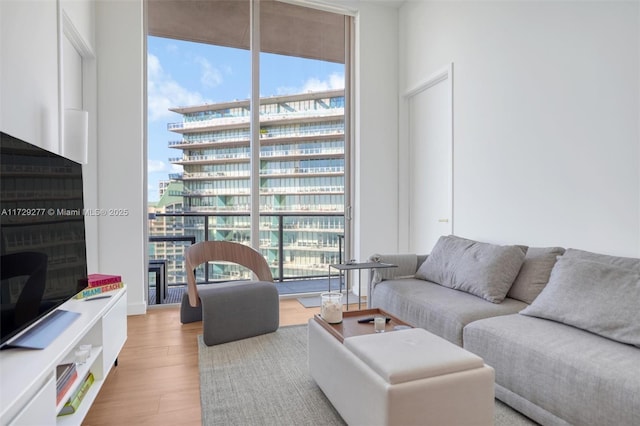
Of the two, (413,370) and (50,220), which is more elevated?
(50,220)

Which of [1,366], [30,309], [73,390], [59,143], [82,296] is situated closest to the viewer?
[1,366]

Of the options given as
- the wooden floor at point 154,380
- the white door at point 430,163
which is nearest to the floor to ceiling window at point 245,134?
the white door at point 430,163

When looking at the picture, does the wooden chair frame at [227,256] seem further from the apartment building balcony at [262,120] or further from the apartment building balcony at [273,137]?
the apartment building balcony at [262,120]

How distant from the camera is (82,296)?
2.14 metres

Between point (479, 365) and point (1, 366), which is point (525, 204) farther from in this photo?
point (1, 366)

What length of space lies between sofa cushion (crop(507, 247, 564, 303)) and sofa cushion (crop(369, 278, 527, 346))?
8cm

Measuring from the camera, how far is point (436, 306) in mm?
2379

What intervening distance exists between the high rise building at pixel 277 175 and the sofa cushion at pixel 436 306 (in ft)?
4.98

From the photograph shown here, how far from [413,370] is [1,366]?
1396 mm

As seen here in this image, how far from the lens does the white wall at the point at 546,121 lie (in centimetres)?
220

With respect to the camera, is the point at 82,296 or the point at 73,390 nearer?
the point at 73,390

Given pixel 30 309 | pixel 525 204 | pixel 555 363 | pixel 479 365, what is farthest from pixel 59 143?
pixel 525 204

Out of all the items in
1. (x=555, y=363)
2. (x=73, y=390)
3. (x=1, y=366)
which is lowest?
(x=73, y=390)

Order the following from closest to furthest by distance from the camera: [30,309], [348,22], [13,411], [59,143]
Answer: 1. [13,411]
2. [30,309]
3. [59,143]
4. [348,22]
